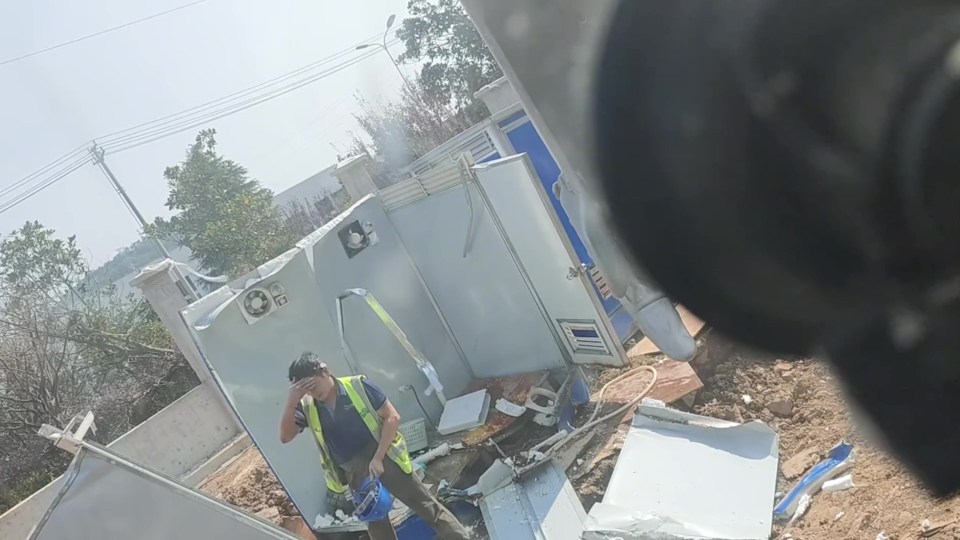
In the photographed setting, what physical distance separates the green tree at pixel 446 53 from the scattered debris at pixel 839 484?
64.4 ft

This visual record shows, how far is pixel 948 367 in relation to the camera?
2520mm

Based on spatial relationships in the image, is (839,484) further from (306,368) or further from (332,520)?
(332,520)

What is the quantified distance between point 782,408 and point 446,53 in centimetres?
2091

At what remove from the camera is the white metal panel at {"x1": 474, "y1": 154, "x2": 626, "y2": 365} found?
247 inches

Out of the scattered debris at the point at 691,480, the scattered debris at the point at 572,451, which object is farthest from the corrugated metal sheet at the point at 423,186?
the scattered debris at the point at 691,480

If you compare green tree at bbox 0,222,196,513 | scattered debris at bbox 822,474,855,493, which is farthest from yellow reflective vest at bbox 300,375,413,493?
green tree at bbox 0,222,196,513

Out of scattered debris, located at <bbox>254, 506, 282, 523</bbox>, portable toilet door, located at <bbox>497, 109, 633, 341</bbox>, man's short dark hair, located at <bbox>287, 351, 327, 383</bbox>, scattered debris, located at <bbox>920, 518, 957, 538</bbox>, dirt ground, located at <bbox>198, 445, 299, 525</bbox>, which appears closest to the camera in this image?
scattered debris, located at <bbox>920, 518, 957, 538</bbox>

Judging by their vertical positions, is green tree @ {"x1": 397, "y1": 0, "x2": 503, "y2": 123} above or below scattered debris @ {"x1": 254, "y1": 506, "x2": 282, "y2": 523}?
above

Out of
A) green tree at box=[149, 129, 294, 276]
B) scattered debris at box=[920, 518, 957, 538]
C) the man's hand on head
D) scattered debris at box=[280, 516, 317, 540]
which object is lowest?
scattered debris at box=[920, 518, 957, 538]

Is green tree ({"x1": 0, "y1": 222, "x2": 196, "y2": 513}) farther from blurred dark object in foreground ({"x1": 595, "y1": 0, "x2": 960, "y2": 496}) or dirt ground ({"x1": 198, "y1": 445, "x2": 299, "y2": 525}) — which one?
blurred dark object in foreground ({"x1": 595, "y1": 0, "x2": 960, "y2": 496})

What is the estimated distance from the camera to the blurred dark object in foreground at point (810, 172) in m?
2.38

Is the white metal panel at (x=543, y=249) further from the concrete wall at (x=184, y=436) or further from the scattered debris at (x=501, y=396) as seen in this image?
the concrete wall at (x=184, y=436)

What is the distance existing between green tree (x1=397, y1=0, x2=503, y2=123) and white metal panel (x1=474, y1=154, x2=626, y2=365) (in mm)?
16412

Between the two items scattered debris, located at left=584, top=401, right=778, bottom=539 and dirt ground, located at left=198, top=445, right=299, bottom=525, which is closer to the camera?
scattered debris, located at left=584, top=401, right=778, bottom=539
